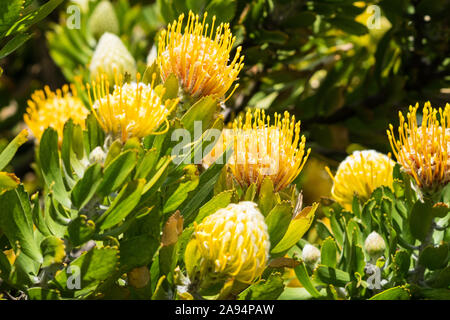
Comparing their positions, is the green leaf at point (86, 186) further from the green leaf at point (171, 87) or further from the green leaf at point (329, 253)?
the green leaf at point (329, 253)

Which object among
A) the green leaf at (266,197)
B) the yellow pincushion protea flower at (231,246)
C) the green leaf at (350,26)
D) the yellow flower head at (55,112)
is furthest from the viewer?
the green leaf at (350,26)

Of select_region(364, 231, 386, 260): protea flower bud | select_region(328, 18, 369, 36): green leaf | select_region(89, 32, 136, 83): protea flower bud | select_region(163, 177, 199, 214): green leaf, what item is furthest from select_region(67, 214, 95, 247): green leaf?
select_region(328, 18, 369, 36): green leaf

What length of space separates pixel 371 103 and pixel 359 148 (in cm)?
19

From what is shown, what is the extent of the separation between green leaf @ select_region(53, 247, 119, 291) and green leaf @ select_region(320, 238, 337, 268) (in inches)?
14.6

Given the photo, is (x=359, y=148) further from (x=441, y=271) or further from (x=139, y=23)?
(x=139, y=23)

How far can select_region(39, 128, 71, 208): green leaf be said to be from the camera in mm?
725

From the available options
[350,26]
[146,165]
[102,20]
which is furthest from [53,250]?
[102,20]

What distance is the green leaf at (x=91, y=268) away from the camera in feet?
2.23

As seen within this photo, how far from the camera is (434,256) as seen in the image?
86 cm

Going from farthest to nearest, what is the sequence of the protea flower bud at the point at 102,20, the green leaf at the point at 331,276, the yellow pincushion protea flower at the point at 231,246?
the protea flower bud at the point at 102,20 → the green leaf at the point at 331,276 → the yellow pincushion protea flower at the point at 231,246

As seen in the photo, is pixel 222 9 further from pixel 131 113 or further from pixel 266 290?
pixel 266 290

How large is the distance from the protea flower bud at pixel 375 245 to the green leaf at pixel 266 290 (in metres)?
0.23

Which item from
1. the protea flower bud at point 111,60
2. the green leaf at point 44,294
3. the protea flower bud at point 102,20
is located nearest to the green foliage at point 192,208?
the green leaf at point 44,294
